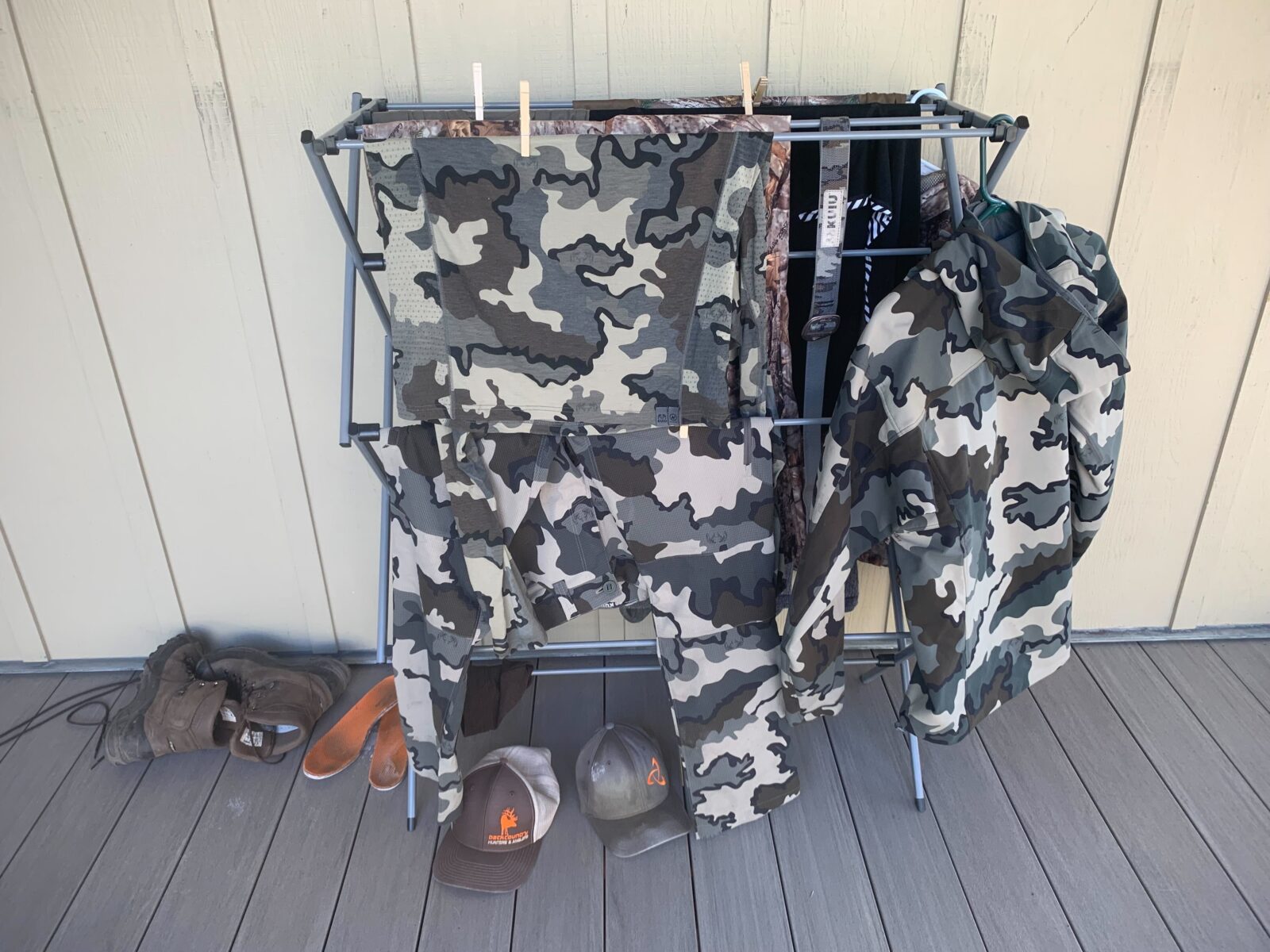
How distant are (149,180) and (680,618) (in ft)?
4.01

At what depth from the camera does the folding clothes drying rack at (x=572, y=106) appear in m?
1.23

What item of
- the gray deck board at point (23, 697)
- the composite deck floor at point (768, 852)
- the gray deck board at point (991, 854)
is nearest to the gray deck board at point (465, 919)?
→ the composite deck floor at point (768, 852)

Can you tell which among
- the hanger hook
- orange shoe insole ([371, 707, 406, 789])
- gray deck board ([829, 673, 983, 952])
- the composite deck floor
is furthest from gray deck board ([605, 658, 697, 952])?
the hanger hook

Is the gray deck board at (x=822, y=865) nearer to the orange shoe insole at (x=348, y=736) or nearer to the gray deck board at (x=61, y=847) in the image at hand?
the orange shoe insole at (x=348, y=736)

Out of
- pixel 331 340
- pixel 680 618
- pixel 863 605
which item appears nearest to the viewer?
pixel 680 618

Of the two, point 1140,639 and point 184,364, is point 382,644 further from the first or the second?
point 1140,639

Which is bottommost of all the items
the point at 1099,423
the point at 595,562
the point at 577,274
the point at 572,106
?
the point at 595,562

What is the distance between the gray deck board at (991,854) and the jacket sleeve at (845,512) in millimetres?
419

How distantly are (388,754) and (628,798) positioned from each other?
504mm

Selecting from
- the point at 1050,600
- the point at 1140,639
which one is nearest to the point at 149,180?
the point at 1050,600

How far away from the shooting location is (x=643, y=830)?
1.62m

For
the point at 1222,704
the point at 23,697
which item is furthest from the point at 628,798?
the point at 23,697

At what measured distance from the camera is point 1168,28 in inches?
59.9

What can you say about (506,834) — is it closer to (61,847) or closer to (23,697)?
(61,847)
